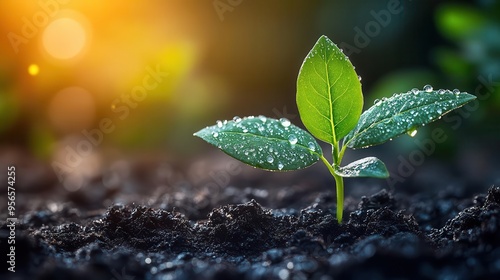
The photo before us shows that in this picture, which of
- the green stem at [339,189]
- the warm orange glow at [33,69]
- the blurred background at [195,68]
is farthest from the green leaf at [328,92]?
the warm orange glow at [33,69]

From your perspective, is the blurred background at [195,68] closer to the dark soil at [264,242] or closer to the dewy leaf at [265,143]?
the dark soil at [264,242]

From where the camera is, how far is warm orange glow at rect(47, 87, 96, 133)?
4031mm

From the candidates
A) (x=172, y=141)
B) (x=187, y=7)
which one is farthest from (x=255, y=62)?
(x=172, y=141)

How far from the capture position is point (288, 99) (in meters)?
4.79

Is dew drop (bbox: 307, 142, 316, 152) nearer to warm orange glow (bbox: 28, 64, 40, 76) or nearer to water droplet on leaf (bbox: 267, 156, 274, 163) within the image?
water droplet on leaf (bbox: 267, 156, 274, 163)

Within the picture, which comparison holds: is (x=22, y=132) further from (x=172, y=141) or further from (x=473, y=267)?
(x=473, y=267)

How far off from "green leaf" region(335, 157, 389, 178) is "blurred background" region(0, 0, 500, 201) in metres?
1.57

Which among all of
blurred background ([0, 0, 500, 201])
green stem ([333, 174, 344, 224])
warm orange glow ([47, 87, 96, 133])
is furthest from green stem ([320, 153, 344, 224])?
warm orange glow ([47, 87, 96, 133])

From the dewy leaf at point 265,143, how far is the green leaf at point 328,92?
0.06 m

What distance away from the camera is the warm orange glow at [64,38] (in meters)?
3.80

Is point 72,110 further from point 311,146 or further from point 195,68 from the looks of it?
point 311,146

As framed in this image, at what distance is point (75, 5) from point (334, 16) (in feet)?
6.46

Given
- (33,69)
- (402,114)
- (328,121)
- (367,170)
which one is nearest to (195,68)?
(33,69)

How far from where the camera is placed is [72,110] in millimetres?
4172
